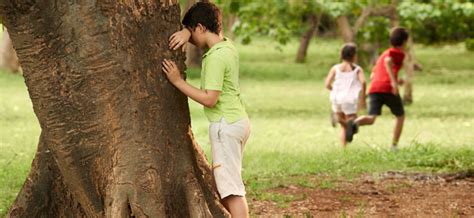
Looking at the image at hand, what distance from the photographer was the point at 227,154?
6.45 meters

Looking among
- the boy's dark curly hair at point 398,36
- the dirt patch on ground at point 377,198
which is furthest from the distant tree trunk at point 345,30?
the dirt patch on ground at point 377,198

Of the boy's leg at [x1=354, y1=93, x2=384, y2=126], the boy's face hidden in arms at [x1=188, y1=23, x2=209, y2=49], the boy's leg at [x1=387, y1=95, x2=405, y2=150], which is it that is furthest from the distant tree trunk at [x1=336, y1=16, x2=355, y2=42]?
the boy's face hidden in arms at [x1=188, y1=23, x2=209, y2=49]

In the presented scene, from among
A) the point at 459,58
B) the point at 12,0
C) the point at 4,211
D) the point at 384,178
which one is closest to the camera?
the point at 12,0

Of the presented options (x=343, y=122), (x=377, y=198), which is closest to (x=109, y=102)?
(x=377, y=198)

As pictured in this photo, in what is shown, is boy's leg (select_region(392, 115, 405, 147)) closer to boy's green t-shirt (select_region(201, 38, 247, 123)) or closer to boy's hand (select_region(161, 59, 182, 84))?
boy's green t-shirt (select_region(201, 38, 247, 123))

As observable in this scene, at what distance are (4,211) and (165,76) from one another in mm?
2428

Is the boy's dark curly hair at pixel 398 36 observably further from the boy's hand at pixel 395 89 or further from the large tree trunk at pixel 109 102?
the large tree trunk at pixel 109 102

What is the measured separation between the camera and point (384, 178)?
1021 centimetres

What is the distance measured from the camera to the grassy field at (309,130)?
35.9ft

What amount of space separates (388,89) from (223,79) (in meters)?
7.10

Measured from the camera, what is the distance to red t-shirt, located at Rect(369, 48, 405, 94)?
13.1 metres

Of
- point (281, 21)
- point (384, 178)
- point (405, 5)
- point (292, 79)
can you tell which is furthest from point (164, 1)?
point (292, 79)

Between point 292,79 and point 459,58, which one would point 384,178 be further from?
point 459,58

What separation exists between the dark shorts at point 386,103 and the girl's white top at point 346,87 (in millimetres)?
251
